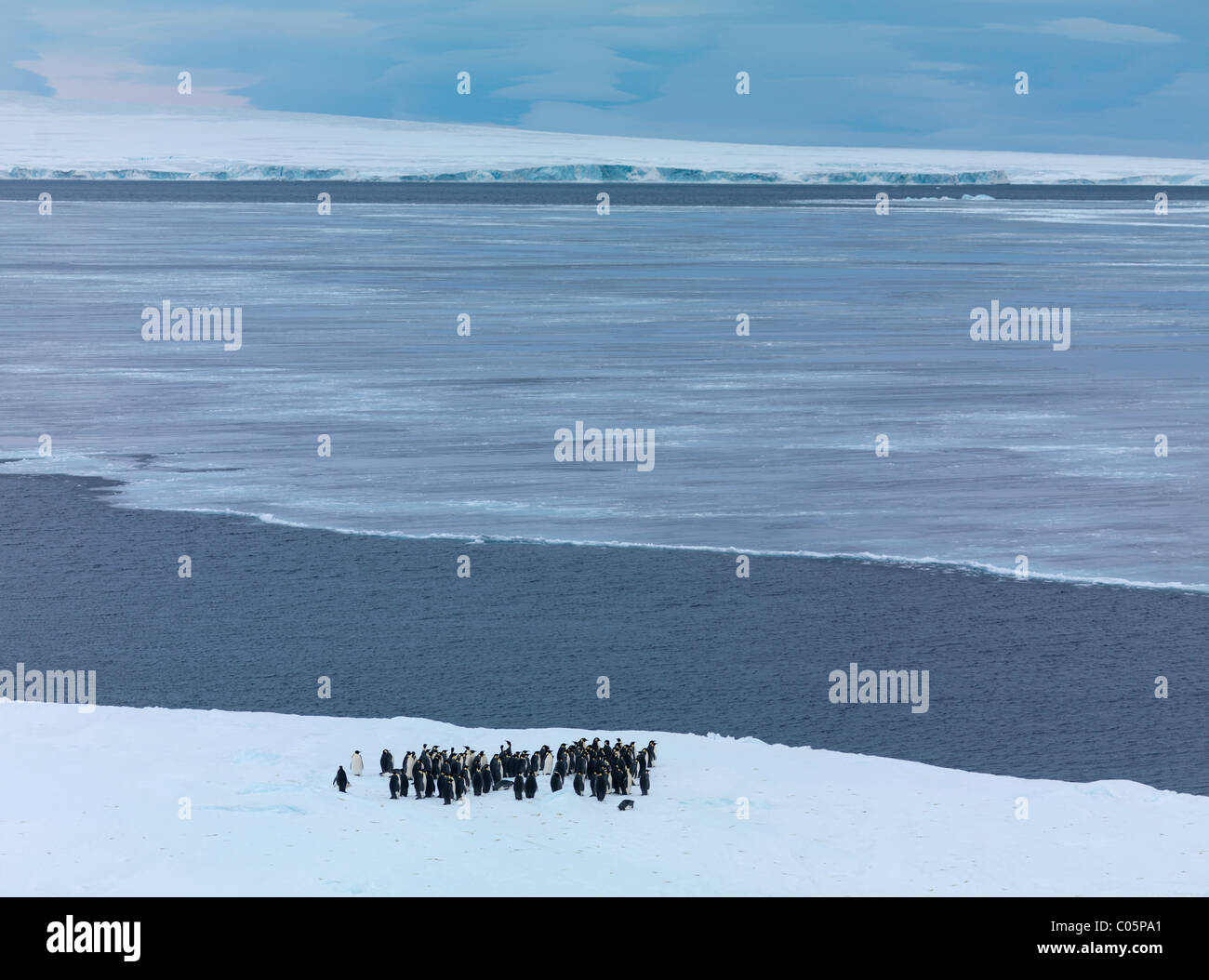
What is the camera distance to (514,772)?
1527 centimetres

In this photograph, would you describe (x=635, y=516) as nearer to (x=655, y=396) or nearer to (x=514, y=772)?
(x=514, y=772)

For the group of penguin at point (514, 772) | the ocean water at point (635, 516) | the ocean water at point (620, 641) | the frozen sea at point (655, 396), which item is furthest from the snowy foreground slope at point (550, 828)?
the frozen sea at point (655, 396)

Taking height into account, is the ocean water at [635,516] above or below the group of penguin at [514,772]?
above

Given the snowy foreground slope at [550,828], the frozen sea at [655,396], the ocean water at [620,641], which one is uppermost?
the frozen sea at [655,396]

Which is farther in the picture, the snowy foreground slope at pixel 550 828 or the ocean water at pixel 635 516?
the ocean water at pixel 635 516

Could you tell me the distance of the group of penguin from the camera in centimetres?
1495

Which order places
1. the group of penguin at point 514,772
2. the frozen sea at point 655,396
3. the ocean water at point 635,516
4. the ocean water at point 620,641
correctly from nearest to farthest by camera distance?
the group of penguin at point 514,772 → the ocean water at point 620,641 → the ocean water at point 635,516 → the frozen sea at point 655,396

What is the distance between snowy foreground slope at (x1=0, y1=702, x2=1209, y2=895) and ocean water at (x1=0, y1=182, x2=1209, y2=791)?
130cm

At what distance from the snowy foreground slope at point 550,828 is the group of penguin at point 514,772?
5.6 inches

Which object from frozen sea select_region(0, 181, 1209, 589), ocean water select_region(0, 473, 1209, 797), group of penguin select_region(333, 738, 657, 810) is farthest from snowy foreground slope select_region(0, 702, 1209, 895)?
frozen sea select_region(0, 181, 1209, 589)

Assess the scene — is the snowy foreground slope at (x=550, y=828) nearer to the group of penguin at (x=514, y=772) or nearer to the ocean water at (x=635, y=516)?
the group of penguin at (x=514, y=772)

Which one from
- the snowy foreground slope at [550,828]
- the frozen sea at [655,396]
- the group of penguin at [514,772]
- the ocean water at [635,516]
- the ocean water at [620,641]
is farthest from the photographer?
the frozen sea at [655,396]

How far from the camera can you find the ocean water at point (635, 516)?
18.1 m

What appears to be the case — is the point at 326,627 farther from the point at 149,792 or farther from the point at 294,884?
the point at 294,884
